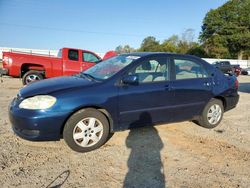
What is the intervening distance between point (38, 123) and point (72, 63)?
715 cm

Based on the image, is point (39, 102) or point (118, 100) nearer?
point (39, 102)

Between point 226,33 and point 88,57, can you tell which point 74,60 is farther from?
point 226,33

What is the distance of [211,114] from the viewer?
550 cm

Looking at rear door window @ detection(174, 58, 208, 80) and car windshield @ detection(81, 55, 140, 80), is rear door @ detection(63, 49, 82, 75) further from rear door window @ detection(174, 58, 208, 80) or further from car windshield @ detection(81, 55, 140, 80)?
rear door window @ detection(174, 58, 208, 80)

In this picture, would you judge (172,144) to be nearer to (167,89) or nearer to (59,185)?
(167,89)

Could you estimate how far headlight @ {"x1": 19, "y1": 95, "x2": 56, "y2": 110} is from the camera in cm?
378

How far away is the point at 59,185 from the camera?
310 cm

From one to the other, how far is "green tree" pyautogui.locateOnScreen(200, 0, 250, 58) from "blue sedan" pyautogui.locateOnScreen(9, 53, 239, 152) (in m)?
53.6

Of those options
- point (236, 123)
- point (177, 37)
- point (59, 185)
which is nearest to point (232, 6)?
point (177, 37)

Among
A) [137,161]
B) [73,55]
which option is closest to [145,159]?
[137,161]

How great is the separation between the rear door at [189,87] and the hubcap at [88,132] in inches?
62.0

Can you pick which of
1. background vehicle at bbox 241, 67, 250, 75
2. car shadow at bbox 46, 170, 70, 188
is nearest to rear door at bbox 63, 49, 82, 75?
car shadow at bbox 46, 170, 70, 188

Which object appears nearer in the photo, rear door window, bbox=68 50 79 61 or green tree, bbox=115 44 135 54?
rear door window, bbox=68 50 79 61

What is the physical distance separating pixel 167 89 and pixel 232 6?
64.6 meters
